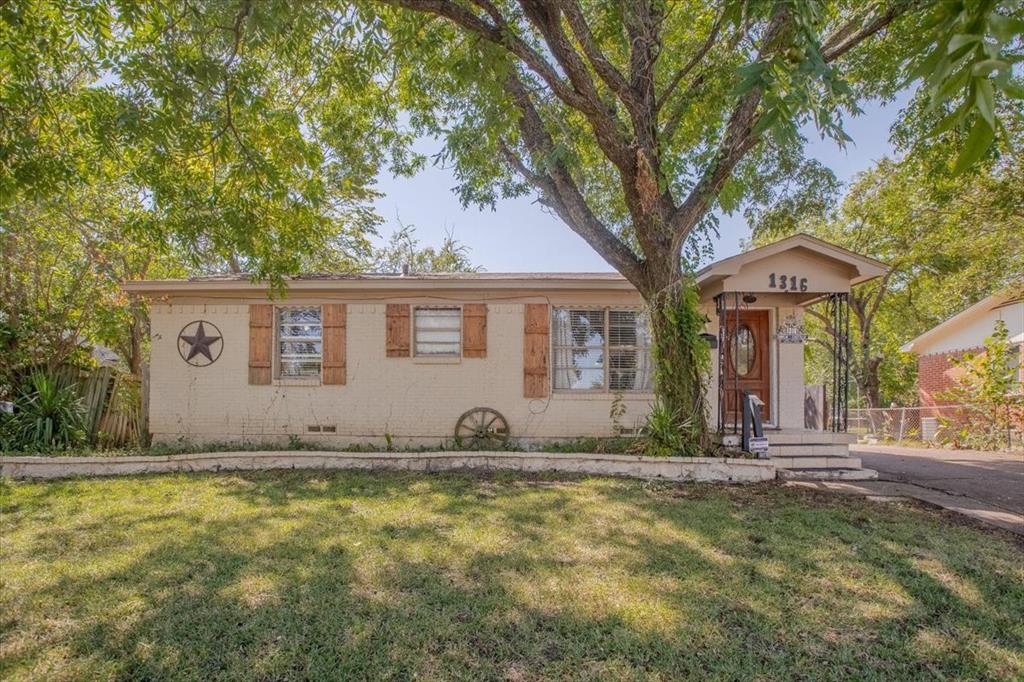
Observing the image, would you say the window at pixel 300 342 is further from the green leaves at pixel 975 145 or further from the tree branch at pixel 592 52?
the green leaves at pixel 975 145

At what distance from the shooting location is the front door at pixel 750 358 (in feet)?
26.8

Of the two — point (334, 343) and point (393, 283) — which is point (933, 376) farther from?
point (334, 343)

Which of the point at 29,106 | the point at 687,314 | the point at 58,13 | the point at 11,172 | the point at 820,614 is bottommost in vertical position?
the point at 820,614

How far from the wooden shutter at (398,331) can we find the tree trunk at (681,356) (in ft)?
12.4

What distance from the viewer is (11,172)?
4.48 metres

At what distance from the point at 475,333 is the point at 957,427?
11.0 m

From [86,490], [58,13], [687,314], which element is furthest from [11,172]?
[687,314]

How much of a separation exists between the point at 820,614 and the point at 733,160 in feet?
16.4

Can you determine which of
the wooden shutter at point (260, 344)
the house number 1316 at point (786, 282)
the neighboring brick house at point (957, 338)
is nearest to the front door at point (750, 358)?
the house number 1316 at point (786, 282)

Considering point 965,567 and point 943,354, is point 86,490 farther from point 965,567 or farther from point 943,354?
point 943,354

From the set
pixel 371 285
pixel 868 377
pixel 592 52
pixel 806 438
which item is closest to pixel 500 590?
pixel 592 52

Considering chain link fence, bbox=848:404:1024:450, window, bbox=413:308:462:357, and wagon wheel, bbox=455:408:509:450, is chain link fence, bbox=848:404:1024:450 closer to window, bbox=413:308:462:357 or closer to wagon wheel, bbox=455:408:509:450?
wagon wheel, bbox=455:408:509:450

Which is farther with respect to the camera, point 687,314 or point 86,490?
point 687,314

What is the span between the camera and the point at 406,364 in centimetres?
801
